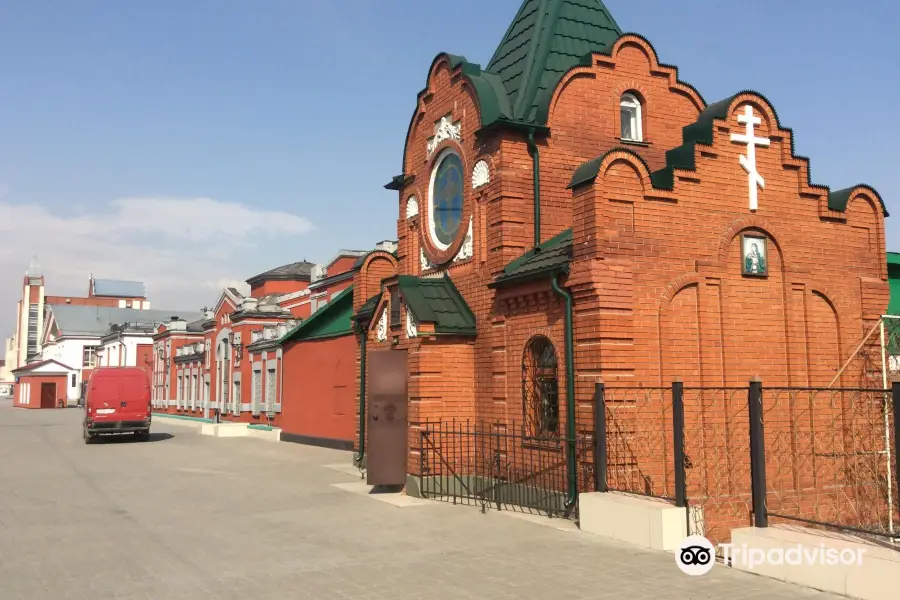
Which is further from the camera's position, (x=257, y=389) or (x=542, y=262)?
(x=257, y=389)

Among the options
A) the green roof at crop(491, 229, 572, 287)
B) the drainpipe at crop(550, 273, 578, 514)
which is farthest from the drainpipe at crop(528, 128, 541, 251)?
the drainpipe at crop(550, 273, 578, 514)

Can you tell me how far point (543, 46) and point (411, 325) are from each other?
5930 millimetres

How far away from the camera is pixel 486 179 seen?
13.6m

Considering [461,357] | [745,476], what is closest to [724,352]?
[745,476]

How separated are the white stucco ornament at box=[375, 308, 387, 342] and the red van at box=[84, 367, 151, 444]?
16.0m

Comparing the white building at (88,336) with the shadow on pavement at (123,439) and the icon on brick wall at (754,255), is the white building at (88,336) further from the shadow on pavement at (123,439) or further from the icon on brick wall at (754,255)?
the icon on brick wall at (754,255)

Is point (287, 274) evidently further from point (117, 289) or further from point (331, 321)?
point (117, 289)

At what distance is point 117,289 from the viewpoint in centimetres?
10969

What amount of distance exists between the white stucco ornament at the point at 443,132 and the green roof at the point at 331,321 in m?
8.66

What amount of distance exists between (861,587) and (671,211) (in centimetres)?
596

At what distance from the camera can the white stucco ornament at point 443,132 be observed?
14641 mm

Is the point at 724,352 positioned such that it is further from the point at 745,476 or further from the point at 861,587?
the point at 861,587

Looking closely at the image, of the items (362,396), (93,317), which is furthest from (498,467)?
(93,317)

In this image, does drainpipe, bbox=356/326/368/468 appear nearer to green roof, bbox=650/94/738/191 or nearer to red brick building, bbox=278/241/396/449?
red brick building, bbox=278/241/396/449
